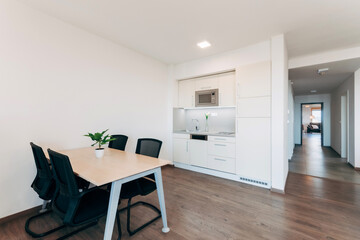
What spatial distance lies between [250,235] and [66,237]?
78.3 inches

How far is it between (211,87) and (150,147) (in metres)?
2.25

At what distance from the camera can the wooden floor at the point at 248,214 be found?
5.94 feet

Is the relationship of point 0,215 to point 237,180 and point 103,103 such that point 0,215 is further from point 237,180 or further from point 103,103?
point 237,180

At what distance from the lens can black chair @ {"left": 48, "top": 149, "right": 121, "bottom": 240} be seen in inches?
50.2

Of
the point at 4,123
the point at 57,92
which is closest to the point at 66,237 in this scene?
the point at 4,123

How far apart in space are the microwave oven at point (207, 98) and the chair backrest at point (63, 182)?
3103mm

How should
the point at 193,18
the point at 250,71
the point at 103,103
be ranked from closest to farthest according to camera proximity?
the point at 193,18, the point at 103,103, the point at 250,71

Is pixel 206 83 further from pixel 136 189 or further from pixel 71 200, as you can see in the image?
pixel 71 200

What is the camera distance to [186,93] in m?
4.30

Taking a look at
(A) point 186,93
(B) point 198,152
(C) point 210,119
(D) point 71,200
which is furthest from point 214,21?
(D) point 71,200

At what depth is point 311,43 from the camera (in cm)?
308

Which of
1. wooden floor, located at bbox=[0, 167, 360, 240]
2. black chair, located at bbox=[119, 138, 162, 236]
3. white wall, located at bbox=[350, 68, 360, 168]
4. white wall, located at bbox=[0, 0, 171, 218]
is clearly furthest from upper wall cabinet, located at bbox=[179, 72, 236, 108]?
white wall, located at bbox=[350, 68, 360, 168]

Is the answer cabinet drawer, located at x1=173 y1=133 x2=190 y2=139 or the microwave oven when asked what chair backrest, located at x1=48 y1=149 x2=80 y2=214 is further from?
the microwave oven

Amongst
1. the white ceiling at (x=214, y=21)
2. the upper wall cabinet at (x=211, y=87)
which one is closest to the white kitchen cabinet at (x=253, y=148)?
the upper wall cabinet at (x=211, y=87)
